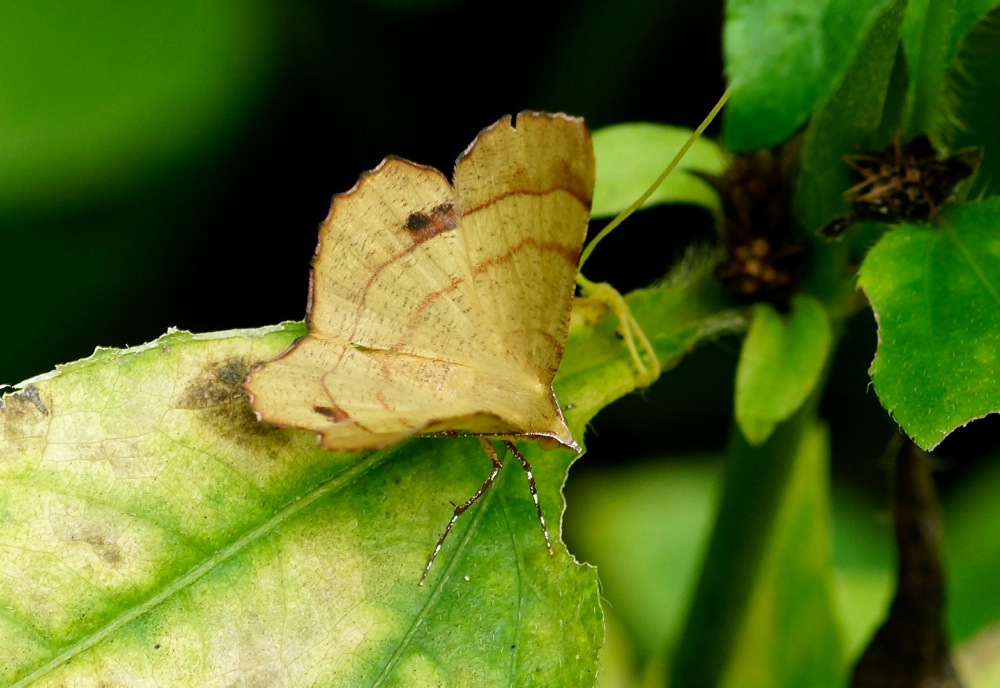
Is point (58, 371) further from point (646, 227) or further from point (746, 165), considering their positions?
point (646, 227)

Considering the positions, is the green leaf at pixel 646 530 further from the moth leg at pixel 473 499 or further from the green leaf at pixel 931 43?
the green leaf at pixel 931 43

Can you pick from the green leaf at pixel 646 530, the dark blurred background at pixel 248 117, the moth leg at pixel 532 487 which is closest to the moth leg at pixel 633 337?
the moth leg at pixel 532 487

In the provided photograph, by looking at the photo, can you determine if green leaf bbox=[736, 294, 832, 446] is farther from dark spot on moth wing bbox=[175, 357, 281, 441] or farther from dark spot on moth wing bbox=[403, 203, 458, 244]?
dark spot on moth wing bbox=[175, 357, 281, 441]

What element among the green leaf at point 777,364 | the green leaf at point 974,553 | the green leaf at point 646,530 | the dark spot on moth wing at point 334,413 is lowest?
the green leaf at point 974,553

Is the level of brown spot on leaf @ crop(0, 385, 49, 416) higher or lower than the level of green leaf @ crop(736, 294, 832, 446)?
higher

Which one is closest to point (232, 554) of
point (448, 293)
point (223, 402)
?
point (223, 402)

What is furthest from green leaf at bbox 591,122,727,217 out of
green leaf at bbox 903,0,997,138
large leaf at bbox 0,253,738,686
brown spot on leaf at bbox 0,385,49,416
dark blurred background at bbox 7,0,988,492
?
dark blurred background at bbox 7,0,988,492
